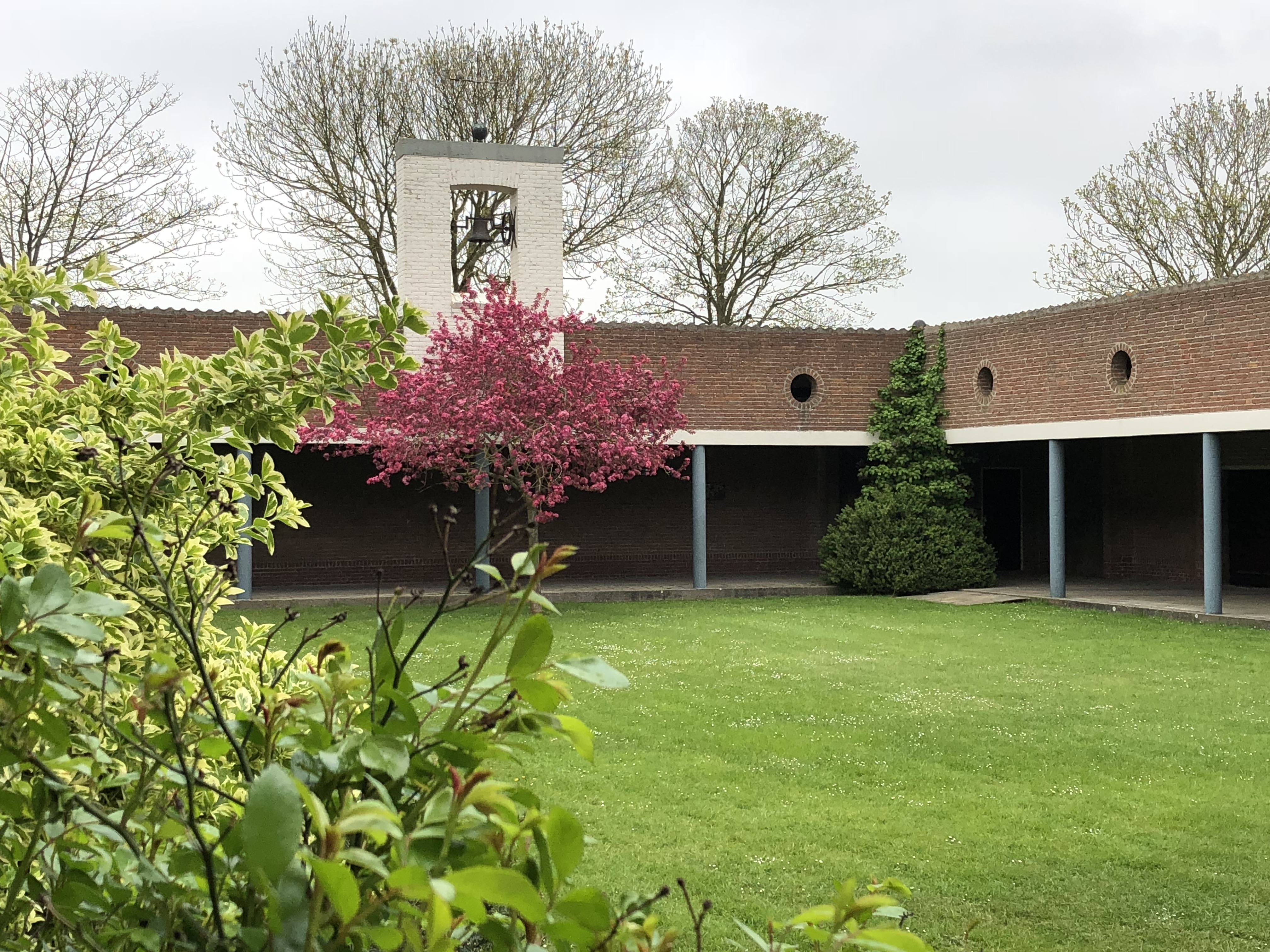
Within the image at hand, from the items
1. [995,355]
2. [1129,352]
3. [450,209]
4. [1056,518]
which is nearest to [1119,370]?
[1129,352]

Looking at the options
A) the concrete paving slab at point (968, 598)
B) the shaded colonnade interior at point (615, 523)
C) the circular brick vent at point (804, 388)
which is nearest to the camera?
the concrete paving slab at point (968, 598)

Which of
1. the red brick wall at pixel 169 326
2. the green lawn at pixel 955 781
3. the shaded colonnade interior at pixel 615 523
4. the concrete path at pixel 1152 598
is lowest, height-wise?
the green lawn at pixel 955 781

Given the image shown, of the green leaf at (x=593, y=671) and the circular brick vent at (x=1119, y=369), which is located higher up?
the circular brick vent at (x=1119, y=369)

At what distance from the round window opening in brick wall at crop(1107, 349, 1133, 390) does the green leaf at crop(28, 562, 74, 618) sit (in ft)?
56.2

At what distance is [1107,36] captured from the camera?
2419 centimetres

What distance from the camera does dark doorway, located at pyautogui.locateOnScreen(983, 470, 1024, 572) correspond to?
22625 millimetres

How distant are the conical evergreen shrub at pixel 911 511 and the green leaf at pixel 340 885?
18.4 metres

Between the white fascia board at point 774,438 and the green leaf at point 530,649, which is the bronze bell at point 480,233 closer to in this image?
the white fascia board at point 774,438

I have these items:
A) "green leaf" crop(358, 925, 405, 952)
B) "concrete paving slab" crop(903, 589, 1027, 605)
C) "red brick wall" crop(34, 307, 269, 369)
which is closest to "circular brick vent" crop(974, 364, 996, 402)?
"concrete paving slab" crop(903, 589, 1027, 605)

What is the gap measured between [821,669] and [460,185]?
1034 centimetres

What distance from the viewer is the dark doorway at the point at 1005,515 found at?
22.6 metres

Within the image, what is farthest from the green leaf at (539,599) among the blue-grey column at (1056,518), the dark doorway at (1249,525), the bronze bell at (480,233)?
the dark doorway at (1249,525)

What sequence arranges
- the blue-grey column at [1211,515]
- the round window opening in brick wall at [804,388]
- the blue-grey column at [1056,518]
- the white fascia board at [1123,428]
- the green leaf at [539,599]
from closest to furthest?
1. the green leaf at [539,599]
2. the white fascia board at [1123,428]
3. the blue-grey column at [1211,515]
4. the blue-grey column at [1056,518]
5. the round window opening in brick wall at [804,388]

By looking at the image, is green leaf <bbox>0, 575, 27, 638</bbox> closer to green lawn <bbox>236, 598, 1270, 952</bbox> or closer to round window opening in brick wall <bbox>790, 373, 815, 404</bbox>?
green lawn <bbox>236, 598, 1270, 952</bbox>
